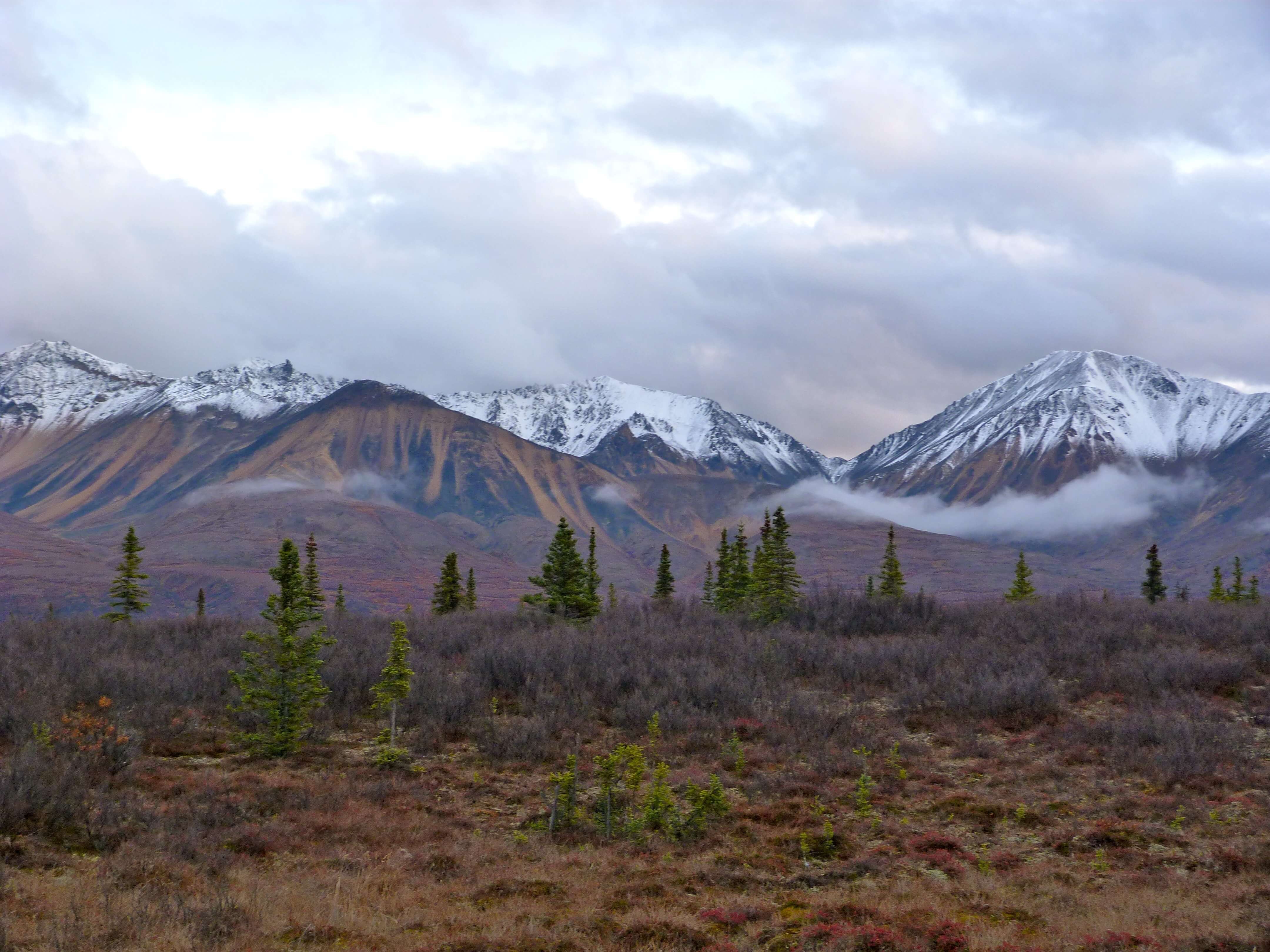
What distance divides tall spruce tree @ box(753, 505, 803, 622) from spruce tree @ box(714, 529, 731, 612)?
409cm

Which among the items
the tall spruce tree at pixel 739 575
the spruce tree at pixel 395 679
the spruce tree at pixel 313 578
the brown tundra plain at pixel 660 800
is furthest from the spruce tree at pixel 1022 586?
the spruce tree at pixel 395 679

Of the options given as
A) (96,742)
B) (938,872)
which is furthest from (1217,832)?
(96,742)

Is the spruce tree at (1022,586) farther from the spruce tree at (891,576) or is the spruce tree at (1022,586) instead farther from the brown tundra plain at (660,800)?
the brown tundra plain at (660,800)

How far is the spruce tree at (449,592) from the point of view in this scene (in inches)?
2004

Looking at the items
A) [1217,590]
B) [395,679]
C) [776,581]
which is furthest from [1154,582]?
[395,679]

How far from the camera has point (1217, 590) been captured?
55.2 metres

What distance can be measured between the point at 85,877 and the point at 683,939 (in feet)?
23.6

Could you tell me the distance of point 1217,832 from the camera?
1253cm

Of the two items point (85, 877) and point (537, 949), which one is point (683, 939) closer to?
point (537, 949)

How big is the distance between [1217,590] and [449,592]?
161 feet

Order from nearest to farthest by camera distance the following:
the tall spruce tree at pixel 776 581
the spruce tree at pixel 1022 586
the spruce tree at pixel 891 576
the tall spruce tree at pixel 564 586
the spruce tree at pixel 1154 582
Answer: the tall spruce tree at pixel 776 581
the tall spruce tree at pixel 564 586
the spruce tree at pixel 891 576
the spruce tree at pixel 1022 586
the spruce tree at pixel 1154 582

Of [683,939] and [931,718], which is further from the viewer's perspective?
[931,718]

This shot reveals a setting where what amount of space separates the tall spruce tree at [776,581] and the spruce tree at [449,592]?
18.5 m

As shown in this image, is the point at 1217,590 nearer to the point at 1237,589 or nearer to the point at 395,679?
the point at 1237,589
